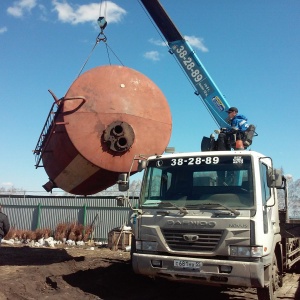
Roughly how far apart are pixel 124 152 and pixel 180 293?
315 centimetres

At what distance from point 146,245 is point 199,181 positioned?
1379mm

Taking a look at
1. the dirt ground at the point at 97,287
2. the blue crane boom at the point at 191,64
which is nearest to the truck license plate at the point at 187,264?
the dirt ground at the point at 97,287

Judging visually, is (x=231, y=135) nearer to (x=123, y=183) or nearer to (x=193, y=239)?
(x=123, y=183)

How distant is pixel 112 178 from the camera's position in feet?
29.5

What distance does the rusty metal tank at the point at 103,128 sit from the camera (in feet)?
27.9

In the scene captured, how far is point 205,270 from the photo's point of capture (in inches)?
232

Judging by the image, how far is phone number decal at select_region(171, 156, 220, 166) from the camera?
6566 mm

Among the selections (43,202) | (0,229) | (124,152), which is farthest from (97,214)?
(124,152)

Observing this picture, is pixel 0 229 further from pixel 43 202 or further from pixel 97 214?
pixel 43 202

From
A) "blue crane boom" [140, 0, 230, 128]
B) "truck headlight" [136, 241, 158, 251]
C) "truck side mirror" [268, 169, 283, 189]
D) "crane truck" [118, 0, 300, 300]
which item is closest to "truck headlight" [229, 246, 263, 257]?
"crane truck" [118, 0, 300, 300]

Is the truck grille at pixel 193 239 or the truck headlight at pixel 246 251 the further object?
the truck grille at pixel 193 239

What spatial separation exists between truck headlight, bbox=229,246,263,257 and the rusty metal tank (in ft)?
11.3

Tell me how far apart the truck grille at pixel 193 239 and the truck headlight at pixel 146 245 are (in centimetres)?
25

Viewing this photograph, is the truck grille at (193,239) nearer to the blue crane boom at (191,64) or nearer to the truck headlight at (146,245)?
the truck headlight at (146,245)
